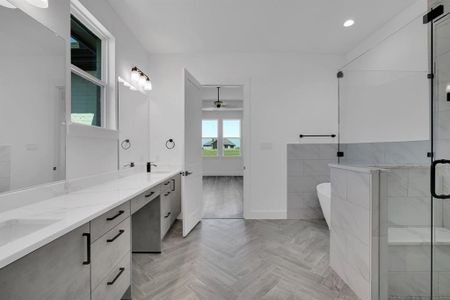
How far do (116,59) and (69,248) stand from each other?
2265 mm

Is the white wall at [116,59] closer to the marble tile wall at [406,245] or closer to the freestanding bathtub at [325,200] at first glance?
the marble tile wall at [406,245]

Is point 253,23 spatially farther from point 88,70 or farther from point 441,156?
point 441,156

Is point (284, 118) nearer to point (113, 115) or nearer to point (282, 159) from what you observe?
point (282, 159)

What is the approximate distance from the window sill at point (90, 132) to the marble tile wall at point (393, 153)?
249 centimetres

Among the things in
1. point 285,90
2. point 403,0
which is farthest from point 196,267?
point 403,0

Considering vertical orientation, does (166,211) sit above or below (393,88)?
below

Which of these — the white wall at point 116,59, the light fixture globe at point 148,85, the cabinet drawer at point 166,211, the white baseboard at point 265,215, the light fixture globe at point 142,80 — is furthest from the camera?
Answer: the white baseboard at point 265,215

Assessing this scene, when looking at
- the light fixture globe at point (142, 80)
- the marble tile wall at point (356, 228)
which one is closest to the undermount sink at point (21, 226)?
the marble tile wall at point (356, 228)

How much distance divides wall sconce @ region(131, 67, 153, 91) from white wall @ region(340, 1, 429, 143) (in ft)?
8.66

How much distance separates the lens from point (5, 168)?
49.5 inches

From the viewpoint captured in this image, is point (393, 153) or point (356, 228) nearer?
point (356, 228)

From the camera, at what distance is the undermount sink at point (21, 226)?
1.06m

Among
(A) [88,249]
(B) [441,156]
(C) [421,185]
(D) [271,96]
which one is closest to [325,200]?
(C) [421,185]

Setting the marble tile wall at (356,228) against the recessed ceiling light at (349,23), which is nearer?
the marble tile wall at (356,228)
